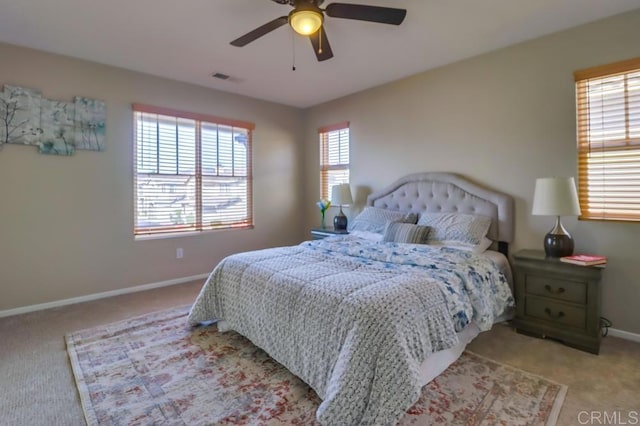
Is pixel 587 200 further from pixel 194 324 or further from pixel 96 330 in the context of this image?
pixel 96 330

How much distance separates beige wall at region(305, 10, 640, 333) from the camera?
Answer: 2631 millimetres

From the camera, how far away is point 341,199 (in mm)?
4387

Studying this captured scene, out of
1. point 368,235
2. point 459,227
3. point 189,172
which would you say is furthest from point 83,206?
point 459,227

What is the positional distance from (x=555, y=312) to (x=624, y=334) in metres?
0.65

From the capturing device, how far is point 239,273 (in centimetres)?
250

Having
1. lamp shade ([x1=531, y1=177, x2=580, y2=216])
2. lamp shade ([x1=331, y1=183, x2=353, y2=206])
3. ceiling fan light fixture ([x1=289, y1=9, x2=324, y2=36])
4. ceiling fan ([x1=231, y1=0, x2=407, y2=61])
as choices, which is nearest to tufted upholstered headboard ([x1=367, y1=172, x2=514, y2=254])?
lamp shade ([x1=331, y1=183, x2=353, y2=206])

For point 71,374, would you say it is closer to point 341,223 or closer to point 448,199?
point 341,223

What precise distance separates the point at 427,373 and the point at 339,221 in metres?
2.75

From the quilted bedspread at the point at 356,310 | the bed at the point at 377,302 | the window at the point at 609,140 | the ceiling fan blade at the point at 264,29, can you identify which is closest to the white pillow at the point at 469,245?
the bed at the point at 377,302

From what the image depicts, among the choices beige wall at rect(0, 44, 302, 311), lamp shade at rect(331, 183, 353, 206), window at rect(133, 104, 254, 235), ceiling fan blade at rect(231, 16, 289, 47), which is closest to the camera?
ceiling fan blade at rect(231, 16, 289, 47)

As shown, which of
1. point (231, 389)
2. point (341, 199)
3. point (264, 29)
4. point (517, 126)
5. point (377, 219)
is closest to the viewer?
point (231, 389)

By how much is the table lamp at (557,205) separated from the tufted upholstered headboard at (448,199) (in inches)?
18.7

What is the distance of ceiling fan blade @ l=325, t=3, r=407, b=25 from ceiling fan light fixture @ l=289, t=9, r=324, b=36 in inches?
3.8

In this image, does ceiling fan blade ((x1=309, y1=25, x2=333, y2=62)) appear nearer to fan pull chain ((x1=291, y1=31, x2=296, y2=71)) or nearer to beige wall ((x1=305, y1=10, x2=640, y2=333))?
fan pull chain ((x1=291, y1=31, x2=296, y2=71))
